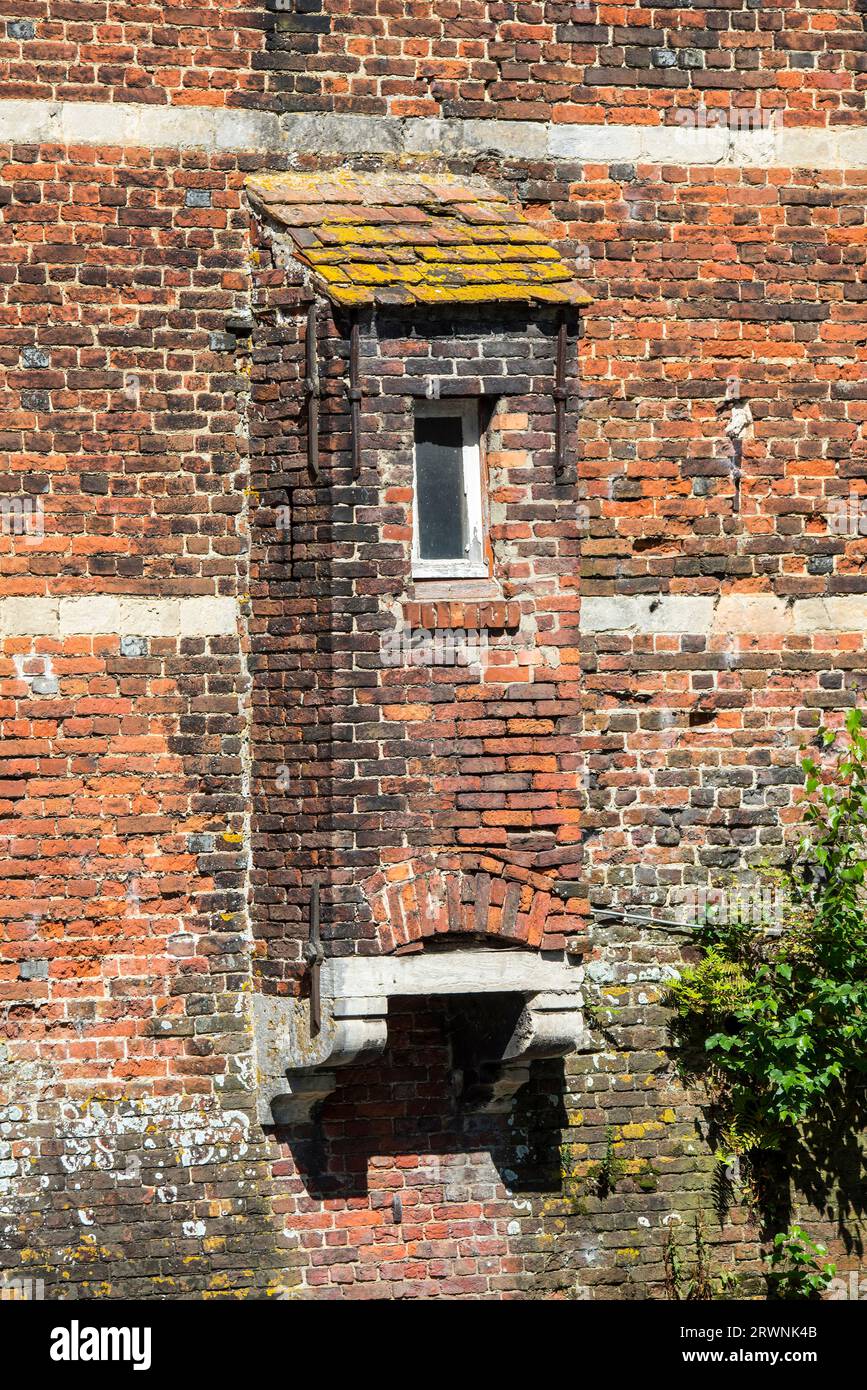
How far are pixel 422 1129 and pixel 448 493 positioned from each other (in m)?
2.90

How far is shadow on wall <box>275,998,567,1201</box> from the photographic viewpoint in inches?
356

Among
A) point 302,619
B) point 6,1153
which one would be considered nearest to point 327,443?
point 302,619

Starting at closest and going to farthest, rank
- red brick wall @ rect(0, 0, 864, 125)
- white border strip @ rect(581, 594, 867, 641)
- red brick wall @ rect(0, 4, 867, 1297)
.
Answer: red brick wall @ rect(0, 4, 867, 1297) < red brick wall @ rect(0, 0, 864, 125) < white border strip @ rect(581, 594, 867, 641)

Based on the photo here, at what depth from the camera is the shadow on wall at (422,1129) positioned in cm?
905

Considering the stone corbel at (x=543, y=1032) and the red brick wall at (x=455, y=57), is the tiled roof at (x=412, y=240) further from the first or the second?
the stone corbel at (x=543, y=1032)

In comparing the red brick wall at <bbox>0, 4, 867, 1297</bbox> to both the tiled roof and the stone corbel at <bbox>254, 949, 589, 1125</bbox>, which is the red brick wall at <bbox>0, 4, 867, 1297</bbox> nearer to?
the stone corbel at <bbox>254, 949, 589, 1125</bbox>

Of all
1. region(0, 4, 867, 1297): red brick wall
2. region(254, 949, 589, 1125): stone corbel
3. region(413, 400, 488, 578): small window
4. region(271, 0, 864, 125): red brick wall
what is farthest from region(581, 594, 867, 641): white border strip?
region(271, 0, 864, 125): red brick wall

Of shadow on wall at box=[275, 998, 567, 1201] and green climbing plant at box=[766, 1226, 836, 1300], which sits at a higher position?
shadow on wall at box=[275, 998, 567, 1201]

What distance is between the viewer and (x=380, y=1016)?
8.55 metres

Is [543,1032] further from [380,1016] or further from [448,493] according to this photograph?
[448,493]

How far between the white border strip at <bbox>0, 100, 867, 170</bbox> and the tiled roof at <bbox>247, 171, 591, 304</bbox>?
0.17 metres

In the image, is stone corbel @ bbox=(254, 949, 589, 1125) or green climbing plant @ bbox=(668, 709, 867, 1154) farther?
green climbing plant @ bbox=(668, 709, 867, 1154)

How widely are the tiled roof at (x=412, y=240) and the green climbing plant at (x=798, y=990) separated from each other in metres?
2.63

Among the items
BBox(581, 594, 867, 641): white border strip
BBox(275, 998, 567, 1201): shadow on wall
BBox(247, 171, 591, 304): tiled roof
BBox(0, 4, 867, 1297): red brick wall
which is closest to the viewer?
BBox(247, 171, 591, 304): tiled roof
